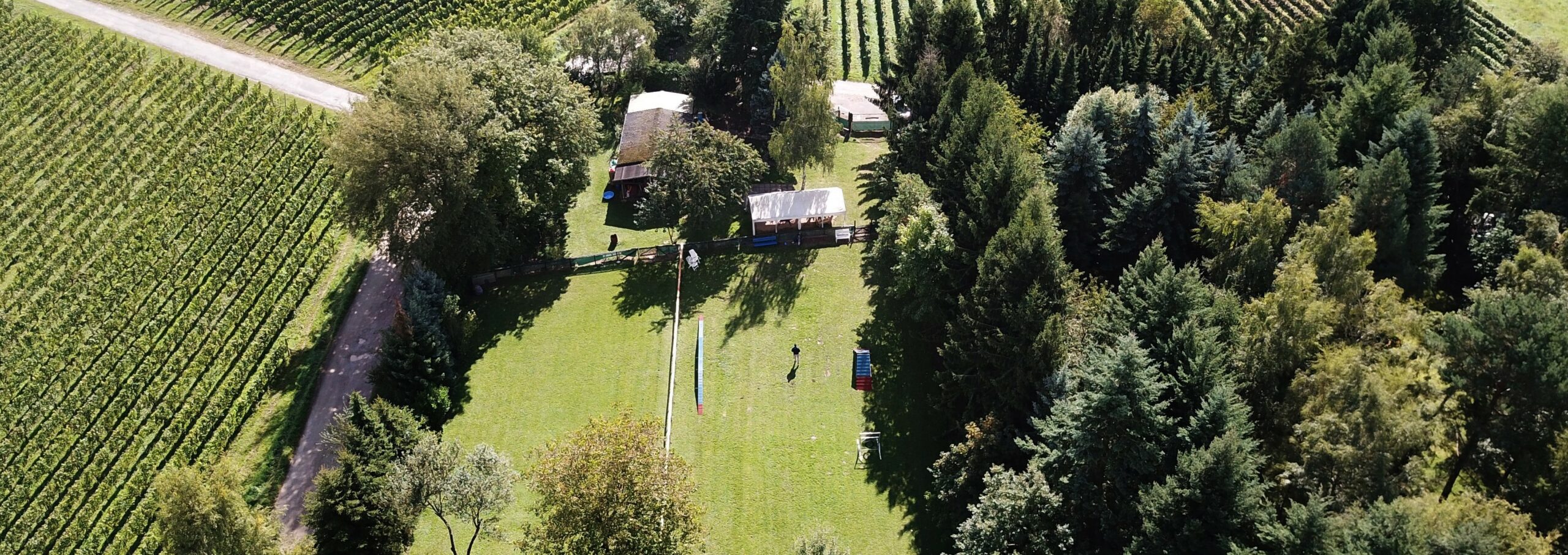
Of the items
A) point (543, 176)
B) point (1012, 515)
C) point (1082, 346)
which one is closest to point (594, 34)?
point (543, 176)

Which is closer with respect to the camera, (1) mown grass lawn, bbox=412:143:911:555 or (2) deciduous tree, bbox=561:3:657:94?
(1) mown grass lawn, bbox=412:143:911:555

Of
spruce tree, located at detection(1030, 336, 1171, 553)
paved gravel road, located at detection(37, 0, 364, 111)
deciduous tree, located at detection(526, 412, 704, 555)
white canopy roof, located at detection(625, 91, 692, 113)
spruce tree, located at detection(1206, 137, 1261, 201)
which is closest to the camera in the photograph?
deciduous tree, located at detection(526, 412, 704, 555)

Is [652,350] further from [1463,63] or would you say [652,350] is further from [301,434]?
[1463,63]

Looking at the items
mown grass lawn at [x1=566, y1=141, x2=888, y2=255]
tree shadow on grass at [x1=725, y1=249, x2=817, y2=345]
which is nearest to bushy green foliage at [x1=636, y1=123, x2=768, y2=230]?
mown grass lawn at [x1=566, y1=141, x2=888, y2=255]

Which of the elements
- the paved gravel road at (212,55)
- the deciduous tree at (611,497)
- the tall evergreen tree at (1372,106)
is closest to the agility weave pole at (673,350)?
the deciduous tree at (611,497)

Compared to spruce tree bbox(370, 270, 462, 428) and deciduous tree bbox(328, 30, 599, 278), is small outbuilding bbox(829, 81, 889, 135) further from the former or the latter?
spruce tree bbox(370, 270, 462, 428)
